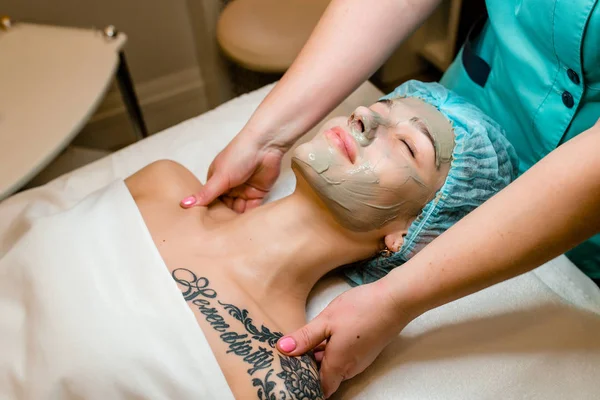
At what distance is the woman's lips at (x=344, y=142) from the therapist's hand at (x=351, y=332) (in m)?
0.26

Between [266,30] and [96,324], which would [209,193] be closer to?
[96,324]

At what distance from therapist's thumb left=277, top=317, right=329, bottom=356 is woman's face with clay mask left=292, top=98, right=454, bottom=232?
0.23m

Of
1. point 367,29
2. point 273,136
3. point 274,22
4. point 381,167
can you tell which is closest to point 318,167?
point 381,167

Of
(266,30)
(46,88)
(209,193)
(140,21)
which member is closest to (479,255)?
(209,193)

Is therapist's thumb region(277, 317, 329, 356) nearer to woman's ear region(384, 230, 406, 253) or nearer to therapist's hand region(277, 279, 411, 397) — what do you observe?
therapist's hand region(277, 279, 411, 397)

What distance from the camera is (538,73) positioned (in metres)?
1.02

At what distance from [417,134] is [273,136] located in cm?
32

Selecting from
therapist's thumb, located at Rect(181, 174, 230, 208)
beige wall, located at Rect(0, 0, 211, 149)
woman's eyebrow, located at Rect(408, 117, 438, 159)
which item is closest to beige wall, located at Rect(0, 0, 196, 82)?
beige wall, located at Rect(0, 0, 211, 149)

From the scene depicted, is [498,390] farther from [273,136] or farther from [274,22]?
[274,22]

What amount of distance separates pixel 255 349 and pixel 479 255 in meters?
0.40

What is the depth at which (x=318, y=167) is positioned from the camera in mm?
969

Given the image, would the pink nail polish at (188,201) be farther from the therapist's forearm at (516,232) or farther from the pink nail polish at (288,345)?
the therapist's forearm at (516,232)

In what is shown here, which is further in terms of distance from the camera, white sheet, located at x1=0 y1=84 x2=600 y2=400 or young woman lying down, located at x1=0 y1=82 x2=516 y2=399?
white sheet, located at x1=0 y1=84 x2=600 y2=400

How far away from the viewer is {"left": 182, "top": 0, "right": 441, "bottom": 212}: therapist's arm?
1100mm
